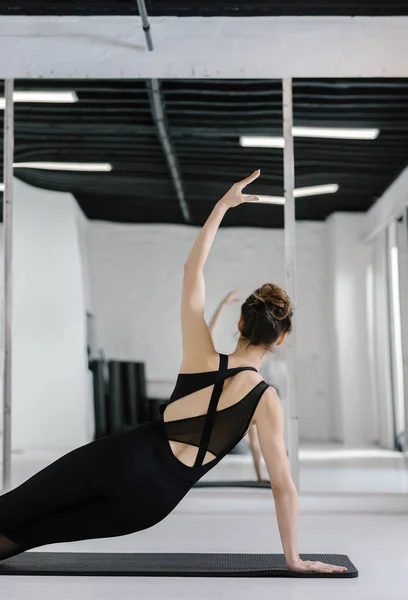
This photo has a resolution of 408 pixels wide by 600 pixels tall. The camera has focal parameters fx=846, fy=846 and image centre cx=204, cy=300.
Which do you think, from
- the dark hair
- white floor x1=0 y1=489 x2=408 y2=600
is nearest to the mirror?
white floor x1=0 y1=489 x2=408 y2=600

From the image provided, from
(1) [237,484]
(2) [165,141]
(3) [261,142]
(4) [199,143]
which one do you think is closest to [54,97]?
(2) [165,141]

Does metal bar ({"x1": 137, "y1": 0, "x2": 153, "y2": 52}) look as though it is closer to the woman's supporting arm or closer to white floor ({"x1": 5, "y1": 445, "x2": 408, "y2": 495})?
white floor ({"x1": 5, "y1": 445, "x2": 408, "y2": 495})

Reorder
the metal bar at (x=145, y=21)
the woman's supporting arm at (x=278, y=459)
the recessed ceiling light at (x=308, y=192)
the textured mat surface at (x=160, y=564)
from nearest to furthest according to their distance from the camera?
the woman's supporting arm at (x=278, y=459)
the textured mat surface at (x=160, y=564)
the metal bar at (x=145, y=21)
the recessed ceiling light at (x=308, y=192)

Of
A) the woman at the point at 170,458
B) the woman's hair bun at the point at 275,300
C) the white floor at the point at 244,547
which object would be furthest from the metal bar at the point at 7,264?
the woman's hair bun at the point at 275,300

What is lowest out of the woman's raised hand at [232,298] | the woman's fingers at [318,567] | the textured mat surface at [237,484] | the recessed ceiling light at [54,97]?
the woman's fingers at [318,567]

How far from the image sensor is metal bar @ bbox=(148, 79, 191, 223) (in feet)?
17.4

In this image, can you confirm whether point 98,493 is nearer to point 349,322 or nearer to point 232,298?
point 232,298

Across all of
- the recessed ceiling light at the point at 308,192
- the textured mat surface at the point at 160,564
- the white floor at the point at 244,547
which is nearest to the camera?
the white floor at the point at 244,547

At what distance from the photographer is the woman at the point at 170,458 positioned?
2883 millimetres

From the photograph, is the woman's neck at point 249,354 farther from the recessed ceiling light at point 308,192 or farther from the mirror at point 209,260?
the recessed ceiling light at point 308,192

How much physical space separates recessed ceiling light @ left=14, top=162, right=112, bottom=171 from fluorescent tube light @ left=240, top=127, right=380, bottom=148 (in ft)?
2.94

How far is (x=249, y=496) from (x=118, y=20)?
121 inches

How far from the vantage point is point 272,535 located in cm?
414
